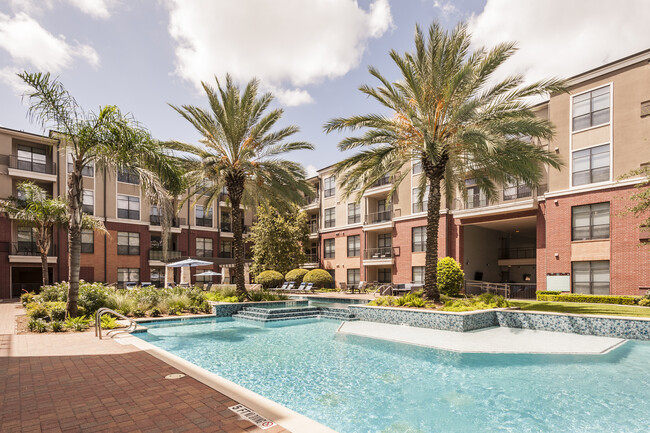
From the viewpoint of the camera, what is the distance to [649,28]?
685 inches

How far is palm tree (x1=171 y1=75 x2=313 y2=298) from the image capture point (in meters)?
17.4

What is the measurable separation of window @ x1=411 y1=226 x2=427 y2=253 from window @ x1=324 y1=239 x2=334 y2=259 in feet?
32.8

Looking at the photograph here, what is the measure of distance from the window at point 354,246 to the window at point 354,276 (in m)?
1.52

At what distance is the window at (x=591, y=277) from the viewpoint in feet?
64.4

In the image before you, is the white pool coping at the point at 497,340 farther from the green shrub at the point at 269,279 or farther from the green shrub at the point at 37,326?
the green shrub at the point at 269,279

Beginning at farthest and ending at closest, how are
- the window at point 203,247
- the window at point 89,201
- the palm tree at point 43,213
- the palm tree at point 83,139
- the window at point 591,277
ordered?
the window at point 203,247, the window at point 89,201, the palm tree at point 43,213, the window at point 591,277, the palm tree at point 83,139

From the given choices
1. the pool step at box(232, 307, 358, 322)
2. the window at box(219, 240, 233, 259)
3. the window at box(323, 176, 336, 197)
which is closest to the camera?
the pool step at box(232, 307, 358, 322)

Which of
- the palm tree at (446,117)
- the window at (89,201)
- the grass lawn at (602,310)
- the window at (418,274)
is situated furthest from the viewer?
the window at (89,201)

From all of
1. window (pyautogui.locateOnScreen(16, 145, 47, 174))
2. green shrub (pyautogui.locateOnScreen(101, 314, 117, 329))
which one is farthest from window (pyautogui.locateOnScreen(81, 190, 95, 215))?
green shrub (pyautogui.locateOnScreen(101, 314, 117, 329))

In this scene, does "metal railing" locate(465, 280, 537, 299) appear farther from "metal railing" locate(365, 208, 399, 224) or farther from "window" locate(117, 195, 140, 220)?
"window" locate(117, 195, 140, 220)

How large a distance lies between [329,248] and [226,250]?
12156 mm

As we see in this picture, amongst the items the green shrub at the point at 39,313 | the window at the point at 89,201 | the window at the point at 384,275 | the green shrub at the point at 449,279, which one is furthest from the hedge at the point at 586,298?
the window at the point at 89,201

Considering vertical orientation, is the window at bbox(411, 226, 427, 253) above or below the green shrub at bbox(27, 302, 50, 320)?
above

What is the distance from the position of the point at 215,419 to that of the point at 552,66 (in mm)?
18921
